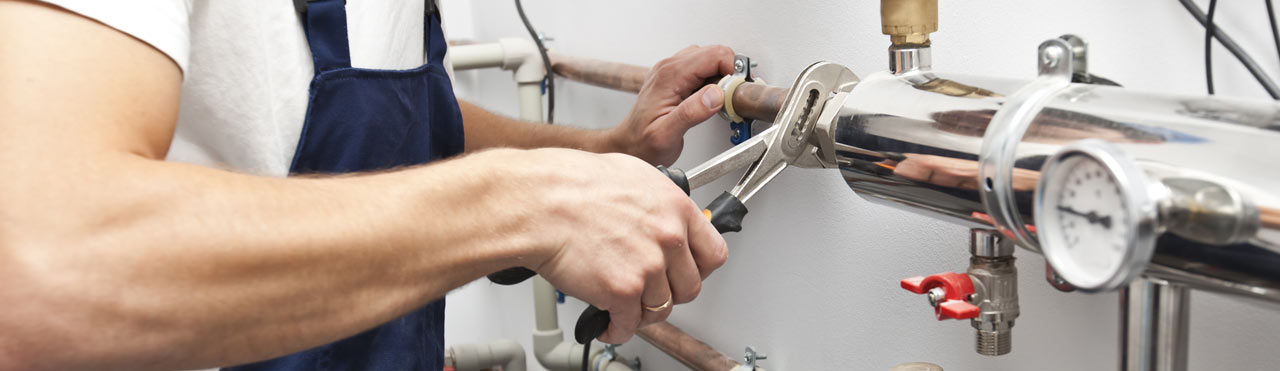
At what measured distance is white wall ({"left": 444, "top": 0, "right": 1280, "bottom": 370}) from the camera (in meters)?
0.60

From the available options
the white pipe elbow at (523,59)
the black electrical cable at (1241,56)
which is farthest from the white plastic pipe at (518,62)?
the black electrical cable at (1241,56)

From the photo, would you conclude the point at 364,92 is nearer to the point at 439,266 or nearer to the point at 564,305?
the point at 439,266

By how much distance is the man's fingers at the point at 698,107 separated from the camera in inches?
34.8

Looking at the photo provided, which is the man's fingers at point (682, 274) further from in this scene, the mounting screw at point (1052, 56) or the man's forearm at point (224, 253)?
the mounting screw at point (1052, 56)

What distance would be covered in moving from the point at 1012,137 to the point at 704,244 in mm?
212

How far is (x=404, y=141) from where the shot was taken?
804 mm

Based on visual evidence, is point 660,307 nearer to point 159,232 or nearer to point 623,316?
point 623,316

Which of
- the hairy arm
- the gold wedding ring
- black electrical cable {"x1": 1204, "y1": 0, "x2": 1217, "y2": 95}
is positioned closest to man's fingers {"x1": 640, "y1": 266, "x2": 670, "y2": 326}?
the gold wedding ring

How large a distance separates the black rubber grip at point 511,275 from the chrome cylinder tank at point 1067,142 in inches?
8.4

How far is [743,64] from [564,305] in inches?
25.7

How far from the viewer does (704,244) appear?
0.64 metres

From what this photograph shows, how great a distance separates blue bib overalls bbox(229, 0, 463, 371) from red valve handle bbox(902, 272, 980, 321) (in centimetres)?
39

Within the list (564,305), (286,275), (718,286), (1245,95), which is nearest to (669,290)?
(286,275)

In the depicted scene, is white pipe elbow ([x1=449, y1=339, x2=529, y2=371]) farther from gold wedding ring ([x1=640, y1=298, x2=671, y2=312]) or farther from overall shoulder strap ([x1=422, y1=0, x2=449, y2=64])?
gold wedding ring ([x1=640, y1=298, x2=671, y2=312])
